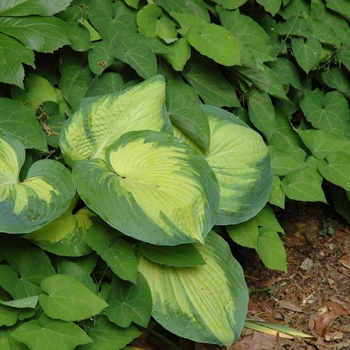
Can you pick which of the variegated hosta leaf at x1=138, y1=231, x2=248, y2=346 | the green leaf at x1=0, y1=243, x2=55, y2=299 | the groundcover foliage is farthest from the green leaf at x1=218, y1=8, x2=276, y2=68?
the green leaf at x1=0, y1=243, x2=55, y2=299

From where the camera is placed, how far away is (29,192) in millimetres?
1778

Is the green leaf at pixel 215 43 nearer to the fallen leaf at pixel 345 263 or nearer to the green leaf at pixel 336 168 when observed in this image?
the green leaf at pixel 336 168

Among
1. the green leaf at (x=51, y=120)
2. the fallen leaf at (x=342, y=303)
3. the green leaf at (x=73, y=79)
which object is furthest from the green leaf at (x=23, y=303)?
the fallen leaf at (x=342, y=303)

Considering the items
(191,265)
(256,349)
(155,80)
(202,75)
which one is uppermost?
(155,80)

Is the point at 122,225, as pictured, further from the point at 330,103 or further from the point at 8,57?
the point at 330,103

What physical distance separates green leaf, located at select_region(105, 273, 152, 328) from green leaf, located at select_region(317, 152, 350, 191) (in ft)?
3.51

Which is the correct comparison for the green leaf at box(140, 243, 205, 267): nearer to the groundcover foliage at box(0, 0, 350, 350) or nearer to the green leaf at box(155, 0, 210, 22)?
the groundcover foliage at box(0, 0, 350, 350)

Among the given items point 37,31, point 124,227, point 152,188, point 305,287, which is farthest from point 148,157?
point 305,287

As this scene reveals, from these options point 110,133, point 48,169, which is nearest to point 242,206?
point 110,133

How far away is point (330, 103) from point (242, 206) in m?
1.04

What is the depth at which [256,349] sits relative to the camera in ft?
7.70

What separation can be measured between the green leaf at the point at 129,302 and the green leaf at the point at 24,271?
0.74ft

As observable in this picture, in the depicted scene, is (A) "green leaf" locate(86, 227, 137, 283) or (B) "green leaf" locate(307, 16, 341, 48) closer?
(A) "green leaf" locate(86, 227, 137, 283)

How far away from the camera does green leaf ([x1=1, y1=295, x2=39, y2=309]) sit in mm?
1771
